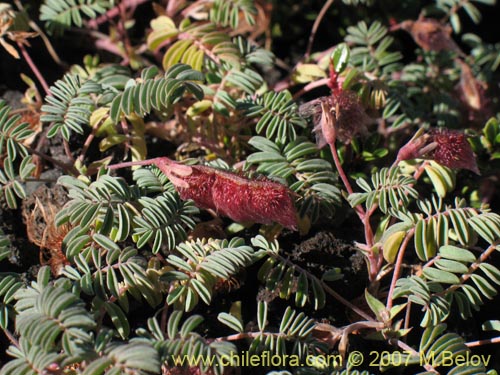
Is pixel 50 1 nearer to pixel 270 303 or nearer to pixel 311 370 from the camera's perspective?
pixel 270 303

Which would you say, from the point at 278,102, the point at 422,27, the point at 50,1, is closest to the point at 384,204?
the point at 278,102

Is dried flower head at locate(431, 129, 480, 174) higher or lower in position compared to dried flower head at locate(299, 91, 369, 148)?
lower

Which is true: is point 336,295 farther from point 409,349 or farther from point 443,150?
point 443,150

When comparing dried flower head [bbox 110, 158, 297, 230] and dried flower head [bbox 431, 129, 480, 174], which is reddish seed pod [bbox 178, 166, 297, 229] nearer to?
dried flower head [bbox 110, 158, 297, 230]

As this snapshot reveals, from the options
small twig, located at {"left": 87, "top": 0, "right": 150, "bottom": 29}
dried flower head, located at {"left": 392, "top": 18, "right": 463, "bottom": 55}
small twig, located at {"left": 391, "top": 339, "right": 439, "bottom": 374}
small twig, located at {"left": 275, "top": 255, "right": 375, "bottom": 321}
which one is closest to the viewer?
small twig, located at {"left": 391, "top": 339, "right": 439, "bottom": 374}

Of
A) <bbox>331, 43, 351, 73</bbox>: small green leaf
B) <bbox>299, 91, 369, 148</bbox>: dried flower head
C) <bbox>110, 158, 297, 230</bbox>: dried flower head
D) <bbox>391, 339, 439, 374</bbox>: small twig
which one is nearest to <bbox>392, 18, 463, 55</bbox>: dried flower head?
<bbox>331, 43, 351, 73</bbox>: small green leaf

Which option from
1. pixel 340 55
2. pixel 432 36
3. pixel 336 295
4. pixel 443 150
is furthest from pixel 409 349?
pixel 432 36

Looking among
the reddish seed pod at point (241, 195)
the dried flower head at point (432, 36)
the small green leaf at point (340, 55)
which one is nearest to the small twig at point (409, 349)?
the reddish seed pod at point (241, 195)
